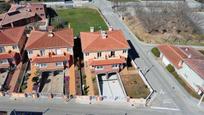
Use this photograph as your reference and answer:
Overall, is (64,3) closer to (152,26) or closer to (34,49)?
(152,26)

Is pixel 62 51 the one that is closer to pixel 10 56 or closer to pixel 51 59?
pixel 51 59

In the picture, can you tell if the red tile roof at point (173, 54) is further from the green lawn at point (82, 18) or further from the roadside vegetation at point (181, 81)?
the green lawn at point (82, 18)

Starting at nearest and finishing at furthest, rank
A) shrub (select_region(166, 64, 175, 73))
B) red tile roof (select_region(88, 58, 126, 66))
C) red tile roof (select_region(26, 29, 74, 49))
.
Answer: red tile roof (select_region(88, 58, 126, 66)) → red tile roof (select_region(26, 29, 74, 49)) → shrub (select_region(166, 64, 175, 73))

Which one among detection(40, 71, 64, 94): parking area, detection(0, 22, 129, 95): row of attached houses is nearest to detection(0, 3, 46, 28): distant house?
detection(0, 22, 129, 95): row of attached houses

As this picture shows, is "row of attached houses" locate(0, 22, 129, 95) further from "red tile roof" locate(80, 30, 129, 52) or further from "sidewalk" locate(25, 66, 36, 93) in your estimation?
"sidewalk" locate(25, 66, 36, 93)

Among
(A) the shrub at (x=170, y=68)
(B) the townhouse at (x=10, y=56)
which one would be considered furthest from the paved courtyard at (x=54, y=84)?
(A) the shrub at (x=170, y=68)

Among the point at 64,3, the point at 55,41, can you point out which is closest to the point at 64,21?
the point at 64,3

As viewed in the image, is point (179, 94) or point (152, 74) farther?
point (152, 74)
